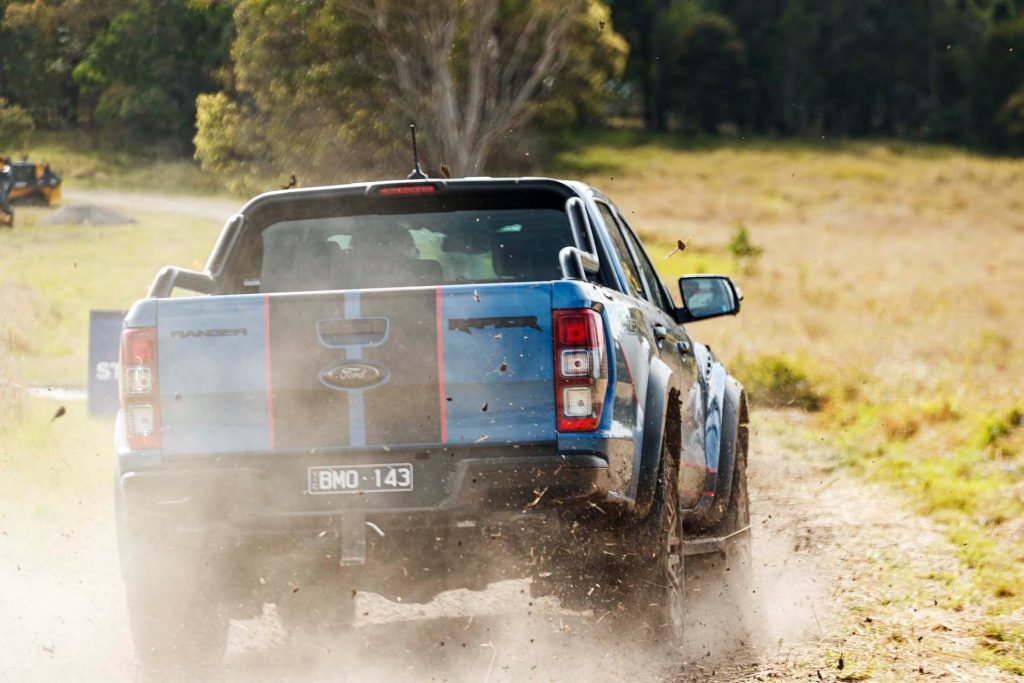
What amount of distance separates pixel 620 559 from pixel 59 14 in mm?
12382

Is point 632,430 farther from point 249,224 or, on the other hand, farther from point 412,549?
point 249,224

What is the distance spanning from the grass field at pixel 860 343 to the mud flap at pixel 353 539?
104 inches

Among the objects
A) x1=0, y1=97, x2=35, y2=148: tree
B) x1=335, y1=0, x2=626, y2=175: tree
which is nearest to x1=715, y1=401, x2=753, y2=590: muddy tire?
x1=0, y1=97, x2=35, y2=148: tree

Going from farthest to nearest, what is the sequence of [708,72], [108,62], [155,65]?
[708,72], [155,65], [108,62]

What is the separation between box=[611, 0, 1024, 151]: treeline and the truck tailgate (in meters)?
82.9

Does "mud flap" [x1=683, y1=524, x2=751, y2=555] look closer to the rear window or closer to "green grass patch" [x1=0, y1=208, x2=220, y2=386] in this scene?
the rear window

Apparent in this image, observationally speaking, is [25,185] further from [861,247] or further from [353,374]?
[861,247]

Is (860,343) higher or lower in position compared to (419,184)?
lower

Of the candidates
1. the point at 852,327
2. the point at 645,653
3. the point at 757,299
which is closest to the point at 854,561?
the point at 645,653

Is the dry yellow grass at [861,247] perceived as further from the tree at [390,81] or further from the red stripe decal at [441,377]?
the red stripe decal at [441,377]

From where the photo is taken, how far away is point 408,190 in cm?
562

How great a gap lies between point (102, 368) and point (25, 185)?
7023 millimetres

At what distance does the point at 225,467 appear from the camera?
4.55 m

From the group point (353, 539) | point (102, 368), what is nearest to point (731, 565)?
point (353, 539)
